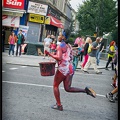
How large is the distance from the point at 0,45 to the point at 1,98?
40 cm

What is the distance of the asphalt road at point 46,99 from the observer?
297 centimetres

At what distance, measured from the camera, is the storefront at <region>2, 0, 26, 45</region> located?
9.13 feet

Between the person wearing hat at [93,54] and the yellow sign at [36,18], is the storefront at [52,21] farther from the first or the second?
the person wearing hat at [93,54]

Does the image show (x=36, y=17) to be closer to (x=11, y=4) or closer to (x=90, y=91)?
(x=11, y=4)

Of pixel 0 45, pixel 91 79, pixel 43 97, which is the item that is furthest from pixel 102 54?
pixel 0 45

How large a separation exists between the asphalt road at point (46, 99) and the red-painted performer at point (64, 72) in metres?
0.04

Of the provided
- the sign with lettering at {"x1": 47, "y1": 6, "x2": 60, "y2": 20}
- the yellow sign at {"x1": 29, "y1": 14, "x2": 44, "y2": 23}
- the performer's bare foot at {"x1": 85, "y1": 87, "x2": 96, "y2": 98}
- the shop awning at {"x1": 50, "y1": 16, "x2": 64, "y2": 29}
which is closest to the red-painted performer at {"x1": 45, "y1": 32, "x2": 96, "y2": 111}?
the performer's bare foot at {"x1": 85, "y1": 87, "x2": 96, "y2": 98}

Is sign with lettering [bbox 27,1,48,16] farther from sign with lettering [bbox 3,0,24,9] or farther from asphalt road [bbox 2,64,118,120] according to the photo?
asphalt road [bbox 2,64,118,120]

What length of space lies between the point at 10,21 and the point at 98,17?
633 mm

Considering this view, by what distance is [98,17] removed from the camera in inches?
115

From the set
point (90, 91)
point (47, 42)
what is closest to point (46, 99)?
point (90, 91)

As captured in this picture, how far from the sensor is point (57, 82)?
316 cm

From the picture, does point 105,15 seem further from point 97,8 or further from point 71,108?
point 71,108

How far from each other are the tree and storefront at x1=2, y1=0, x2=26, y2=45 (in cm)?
47
